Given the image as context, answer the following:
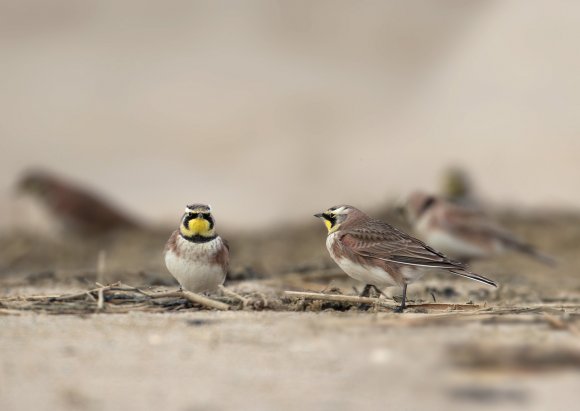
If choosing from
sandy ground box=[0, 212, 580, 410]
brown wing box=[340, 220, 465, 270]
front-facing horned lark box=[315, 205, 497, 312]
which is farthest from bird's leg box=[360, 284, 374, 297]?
sandy ground box=[0, 212, 580, 410]

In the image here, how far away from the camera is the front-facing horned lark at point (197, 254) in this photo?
696cm

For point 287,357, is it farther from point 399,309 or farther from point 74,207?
point 74,207

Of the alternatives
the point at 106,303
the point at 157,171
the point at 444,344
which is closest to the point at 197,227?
the point at 106,303

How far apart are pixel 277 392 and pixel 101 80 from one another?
1620 centimetres

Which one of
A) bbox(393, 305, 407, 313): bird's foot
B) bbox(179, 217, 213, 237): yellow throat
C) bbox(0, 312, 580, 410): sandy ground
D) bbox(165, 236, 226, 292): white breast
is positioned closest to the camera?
bbox(0, 312, 580, 410): sandy ground

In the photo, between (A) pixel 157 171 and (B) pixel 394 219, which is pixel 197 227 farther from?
(A) pixel 157 171

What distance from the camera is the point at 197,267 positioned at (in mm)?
6945

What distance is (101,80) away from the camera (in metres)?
19.8

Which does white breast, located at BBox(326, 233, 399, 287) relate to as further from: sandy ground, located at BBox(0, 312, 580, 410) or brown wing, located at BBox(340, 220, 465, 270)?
sandy ground, located at BBox(0, 312, 580, 410)

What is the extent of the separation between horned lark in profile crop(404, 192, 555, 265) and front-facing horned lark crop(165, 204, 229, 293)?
4771 mm

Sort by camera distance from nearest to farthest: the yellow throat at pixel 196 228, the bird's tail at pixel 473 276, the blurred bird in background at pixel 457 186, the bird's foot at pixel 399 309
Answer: the bird's foot at pixel 399 309 → the bird's tail at pixel 473 276 → the yellow throat at pixel 196 228 → the blurred bird in background at pixel 457 186

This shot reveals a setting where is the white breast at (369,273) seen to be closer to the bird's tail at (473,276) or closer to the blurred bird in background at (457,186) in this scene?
the bird's tail at (473,276)

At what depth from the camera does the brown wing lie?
6859mm

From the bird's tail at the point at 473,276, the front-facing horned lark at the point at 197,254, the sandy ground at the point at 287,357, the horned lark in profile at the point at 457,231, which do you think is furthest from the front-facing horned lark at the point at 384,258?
the horned lark in profile at the point at 457,231
